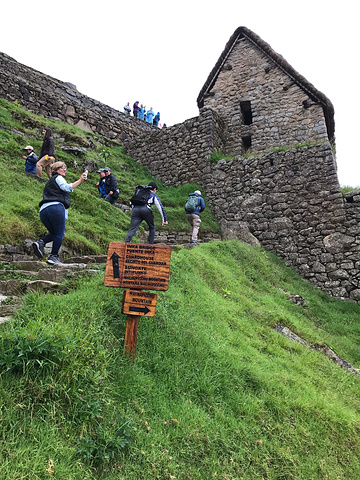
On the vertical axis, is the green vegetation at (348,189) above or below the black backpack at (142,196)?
above

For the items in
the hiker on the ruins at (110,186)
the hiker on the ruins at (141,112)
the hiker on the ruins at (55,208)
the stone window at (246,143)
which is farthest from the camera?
the hiker on the ruins at (141,112)

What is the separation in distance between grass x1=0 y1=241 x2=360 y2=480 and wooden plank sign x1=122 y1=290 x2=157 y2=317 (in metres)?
0.36

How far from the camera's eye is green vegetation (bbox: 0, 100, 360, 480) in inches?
79.8

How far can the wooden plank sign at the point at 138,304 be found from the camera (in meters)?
2.87

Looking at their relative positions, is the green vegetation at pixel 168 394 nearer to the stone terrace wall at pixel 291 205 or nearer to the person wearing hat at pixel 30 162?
the person wearing hat at pixel 30 162

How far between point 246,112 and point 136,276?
1300 centimetres

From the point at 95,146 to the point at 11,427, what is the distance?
527 inches

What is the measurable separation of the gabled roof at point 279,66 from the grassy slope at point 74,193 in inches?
214

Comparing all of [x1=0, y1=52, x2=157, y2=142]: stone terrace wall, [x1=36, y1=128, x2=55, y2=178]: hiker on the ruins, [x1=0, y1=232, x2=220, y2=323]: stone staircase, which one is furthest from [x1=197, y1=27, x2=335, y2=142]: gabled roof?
[x1=0, y1=232, x2=220, y2=323]: stone staircase

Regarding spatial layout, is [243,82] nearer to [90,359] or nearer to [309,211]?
[309,211]

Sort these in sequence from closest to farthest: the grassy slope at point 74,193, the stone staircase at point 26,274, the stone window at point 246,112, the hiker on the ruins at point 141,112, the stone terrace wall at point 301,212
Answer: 1. the stone staircase at point 26,274
2. the grassy slope at point 74,193
3. the stone terrace wall at point 301,212
4. the stone window at point 246,112
5. the hiker on the ruins at point 141,112

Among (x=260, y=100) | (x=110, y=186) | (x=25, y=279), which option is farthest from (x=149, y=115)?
(x=25, y=279)

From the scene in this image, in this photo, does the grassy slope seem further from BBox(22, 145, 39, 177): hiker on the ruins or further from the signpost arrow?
the signpost arrow

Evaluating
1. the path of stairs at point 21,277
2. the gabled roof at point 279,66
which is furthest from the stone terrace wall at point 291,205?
the path of stairs at point 21,277
